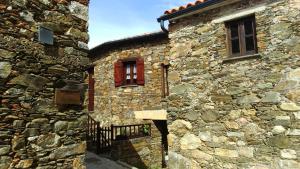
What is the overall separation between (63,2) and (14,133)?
1804 millimetres

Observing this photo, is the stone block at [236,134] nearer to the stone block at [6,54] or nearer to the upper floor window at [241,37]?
the upper floor window at [241,37]

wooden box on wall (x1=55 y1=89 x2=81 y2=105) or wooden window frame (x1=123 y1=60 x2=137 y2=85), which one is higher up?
wooden window frame (x1=123 y1=60 x2=137 y2=85)

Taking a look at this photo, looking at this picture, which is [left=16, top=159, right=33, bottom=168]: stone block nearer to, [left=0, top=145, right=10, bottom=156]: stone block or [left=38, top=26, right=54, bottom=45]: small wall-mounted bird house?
[left=0, top=145, right=10, bottom=156]: stone block

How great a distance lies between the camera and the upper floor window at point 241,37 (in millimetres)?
5707

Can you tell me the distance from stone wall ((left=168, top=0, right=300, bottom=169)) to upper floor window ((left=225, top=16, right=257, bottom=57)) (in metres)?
0.17

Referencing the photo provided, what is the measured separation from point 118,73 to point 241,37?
287 inches

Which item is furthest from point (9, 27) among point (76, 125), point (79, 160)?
point (79, 160)

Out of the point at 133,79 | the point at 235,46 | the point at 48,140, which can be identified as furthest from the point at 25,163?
the point at 133,79

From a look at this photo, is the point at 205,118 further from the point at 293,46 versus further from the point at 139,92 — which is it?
the point at 139,92

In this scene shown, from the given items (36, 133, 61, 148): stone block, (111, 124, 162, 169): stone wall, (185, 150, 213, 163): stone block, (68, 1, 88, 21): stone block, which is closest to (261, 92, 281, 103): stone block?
(185, 150, 213, 163): stone block

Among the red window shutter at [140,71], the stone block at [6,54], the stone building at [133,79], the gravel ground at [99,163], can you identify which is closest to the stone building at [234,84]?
the gravel ground at [99,163]

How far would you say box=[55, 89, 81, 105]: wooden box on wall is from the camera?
3465 mm

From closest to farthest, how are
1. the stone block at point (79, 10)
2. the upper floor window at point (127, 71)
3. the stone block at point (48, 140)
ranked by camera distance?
the stone block at point (48, 140) → the stone block at point (79, 10) → the upper floor window at point (127, 71)

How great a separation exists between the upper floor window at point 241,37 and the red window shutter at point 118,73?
A: 6995 millimetres
